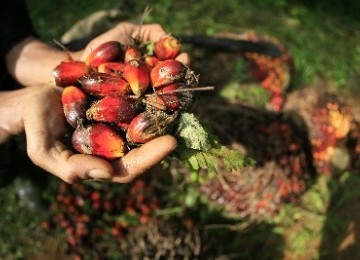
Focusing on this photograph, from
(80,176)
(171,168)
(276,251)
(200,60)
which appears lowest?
(276,251)

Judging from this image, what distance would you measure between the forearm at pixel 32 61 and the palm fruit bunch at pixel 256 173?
5.46ft

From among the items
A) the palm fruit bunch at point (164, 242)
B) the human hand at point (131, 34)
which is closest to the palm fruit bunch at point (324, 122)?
the palm fruit bunch at point (164, 242)

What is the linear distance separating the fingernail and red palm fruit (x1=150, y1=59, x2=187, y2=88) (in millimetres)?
605

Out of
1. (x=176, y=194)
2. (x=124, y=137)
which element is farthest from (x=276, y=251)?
(x=124, y=137)

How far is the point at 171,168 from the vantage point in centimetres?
430

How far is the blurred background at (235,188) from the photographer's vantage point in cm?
411

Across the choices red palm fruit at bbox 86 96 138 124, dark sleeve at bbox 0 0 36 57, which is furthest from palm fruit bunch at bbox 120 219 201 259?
dark sleeve at bbox 0 0 36 57

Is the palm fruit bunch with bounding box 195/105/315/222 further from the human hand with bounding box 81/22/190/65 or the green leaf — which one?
the green leaf

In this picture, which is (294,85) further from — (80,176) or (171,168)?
(80,176)

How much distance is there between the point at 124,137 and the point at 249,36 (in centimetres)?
323

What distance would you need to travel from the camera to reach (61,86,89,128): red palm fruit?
259cm

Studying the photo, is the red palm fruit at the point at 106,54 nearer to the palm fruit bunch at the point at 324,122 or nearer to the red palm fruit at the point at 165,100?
the red palm fruit at the point at 165,100

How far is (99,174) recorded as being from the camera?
241 centimetres

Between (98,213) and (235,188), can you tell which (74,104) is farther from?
(235,188)
